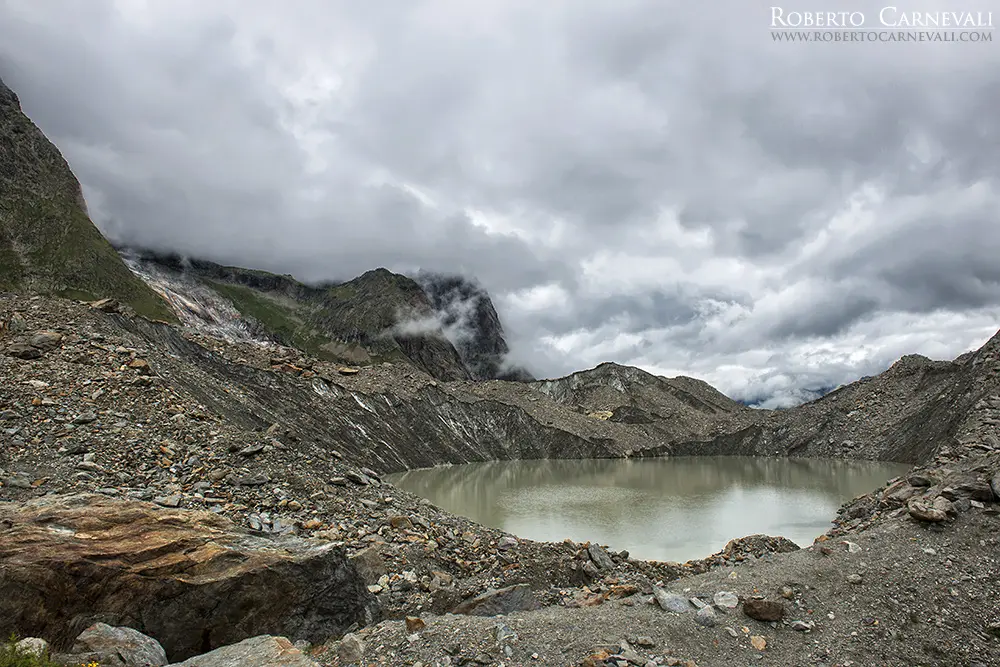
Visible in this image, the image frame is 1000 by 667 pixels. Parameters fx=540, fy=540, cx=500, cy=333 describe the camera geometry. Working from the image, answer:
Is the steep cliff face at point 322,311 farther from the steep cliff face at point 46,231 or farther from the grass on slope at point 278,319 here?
the steep cliff face at point 46,231

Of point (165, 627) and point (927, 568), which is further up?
point (927, 568)

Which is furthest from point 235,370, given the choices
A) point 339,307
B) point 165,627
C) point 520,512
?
point 339,307

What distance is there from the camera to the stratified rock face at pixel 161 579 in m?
8.36

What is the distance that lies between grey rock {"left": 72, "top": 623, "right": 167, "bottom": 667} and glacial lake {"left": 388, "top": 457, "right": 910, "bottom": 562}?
15877 mm

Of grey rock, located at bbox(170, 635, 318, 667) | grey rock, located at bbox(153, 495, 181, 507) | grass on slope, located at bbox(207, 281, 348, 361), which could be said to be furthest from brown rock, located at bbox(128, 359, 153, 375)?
grass on slope, located at bbox(207, 281, 348, 361)

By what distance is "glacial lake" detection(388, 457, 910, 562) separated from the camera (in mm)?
23266

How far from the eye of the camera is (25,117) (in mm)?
91250

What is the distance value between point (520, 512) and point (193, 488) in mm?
17813

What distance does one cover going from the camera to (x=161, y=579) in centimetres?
895

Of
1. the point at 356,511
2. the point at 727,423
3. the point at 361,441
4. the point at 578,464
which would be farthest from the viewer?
the point at 727,423

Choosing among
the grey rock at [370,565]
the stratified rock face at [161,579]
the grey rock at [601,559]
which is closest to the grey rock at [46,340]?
the stratified rock face at [161,579]

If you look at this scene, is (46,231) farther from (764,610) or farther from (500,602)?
(764,610)

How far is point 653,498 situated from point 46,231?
305 feet

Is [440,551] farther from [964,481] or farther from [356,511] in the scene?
[964,481]
